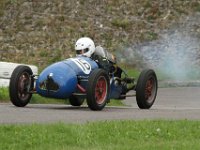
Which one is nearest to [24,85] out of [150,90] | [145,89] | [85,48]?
[85,48]

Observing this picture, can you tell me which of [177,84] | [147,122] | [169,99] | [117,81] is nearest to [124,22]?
[177,84]

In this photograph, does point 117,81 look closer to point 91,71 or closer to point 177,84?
point 91,71

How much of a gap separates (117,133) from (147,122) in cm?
126

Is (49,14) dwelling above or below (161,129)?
above

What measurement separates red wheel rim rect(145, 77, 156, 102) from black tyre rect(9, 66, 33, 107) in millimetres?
2610

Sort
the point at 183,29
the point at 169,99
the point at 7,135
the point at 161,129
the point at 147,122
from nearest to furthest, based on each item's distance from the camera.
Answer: the point at 7,135
the point at 161,129
the point at 147,122
the point at 169,99
the point at 183,29

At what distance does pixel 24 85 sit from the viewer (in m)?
14.6

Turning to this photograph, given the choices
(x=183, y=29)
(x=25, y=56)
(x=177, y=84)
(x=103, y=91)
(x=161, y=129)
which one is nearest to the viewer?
(x=161, y=129)

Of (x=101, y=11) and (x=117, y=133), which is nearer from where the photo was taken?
(x=117, y=133)

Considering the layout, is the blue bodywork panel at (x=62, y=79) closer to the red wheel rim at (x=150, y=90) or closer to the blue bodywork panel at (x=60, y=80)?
the blue bodywork panel at (x=60, y=80)

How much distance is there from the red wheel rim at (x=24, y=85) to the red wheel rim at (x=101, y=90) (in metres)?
1.62

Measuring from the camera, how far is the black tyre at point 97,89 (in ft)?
44.0

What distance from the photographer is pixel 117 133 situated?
920cm

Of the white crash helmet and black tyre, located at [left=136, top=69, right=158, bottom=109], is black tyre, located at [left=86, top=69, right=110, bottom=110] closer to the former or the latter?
black tyre, located at [left=136, top=69, right=158, bottom=109]
